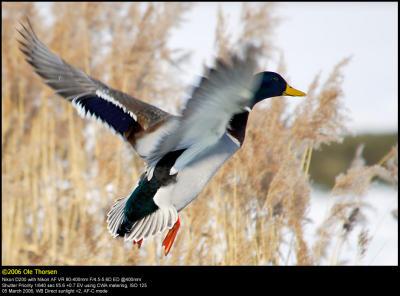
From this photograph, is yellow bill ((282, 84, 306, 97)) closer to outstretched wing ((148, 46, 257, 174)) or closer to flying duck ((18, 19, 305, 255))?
flying duck ((18, 19, 305, 255))

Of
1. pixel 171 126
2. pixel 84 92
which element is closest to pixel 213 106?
pixel 171 126

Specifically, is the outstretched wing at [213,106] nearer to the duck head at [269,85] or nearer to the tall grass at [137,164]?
the duck head at [269,85]

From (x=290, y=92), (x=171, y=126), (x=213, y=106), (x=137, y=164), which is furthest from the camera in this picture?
(x=137, y=164)

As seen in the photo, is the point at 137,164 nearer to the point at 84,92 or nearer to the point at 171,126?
the point at 84,92

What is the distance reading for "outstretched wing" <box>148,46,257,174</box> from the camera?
7.91ft

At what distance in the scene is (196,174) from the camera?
2914mm

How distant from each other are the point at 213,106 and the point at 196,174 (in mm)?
434

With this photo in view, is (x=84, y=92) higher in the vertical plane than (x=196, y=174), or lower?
higher

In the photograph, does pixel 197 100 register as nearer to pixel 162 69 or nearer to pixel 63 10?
pixel 162 69

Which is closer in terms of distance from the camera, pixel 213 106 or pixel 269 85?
pixel 213 106

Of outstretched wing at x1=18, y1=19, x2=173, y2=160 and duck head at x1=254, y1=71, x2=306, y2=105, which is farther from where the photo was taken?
outstretched wing at x1=18, y1=19, x2=173, y2=160

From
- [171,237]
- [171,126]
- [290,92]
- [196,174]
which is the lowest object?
[171,237]

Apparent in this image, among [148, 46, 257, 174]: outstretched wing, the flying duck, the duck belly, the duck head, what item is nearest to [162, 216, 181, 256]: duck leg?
the flying duck

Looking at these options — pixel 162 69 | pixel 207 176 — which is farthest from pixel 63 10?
pixel 207 176
